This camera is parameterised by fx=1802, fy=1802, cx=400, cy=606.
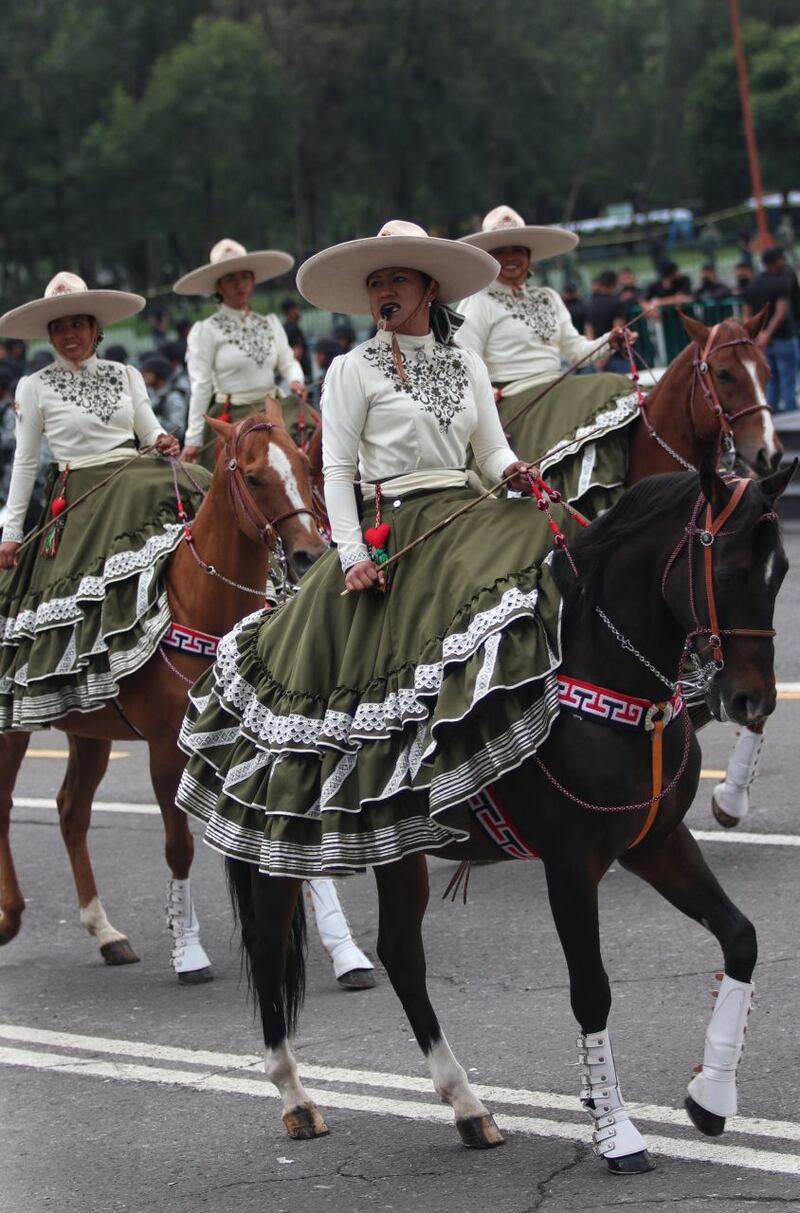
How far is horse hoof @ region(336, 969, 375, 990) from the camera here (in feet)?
24.8

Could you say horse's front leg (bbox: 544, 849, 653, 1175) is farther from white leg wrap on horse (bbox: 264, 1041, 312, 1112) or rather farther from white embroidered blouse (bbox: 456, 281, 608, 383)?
white embroidered blouse (bbox: 456, 281, 608, 383)

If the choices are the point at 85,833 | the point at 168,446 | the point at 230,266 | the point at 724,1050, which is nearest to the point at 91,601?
the point at 168,446

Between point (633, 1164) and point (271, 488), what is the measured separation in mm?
3392

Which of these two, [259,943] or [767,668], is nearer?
[767,668]

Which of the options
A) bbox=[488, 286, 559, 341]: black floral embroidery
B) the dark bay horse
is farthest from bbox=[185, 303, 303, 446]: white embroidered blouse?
the dark bay horse

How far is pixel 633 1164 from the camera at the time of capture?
208 inches

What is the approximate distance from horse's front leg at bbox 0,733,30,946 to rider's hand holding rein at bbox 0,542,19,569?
0.86 meters

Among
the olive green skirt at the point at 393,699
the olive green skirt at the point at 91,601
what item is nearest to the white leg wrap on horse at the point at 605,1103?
the olive green skirt at the point at 393,699

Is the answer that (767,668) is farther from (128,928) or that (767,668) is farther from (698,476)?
(128,928)

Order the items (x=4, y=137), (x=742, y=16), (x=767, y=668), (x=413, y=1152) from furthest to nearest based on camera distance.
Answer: (x=742, y=16) → (x=4, y=137) → (x=413, y=1152) → (x=767, y=668)

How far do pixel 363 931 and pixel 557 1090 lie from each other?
2.28 meters

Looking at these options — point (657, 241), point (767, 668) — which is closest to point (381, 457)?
point (767, 668)

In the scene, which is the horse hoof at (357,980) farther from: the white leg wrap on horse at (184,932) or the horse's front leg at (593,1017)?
the horse's front leg at (593,1017)

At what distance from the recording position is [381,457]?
6.14 metres
